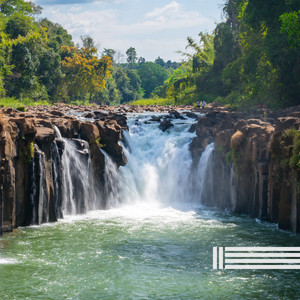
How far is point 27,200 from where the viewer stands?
64.5 ft

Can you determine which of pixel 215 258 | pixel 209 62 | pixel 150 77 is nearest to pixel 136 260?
pixel 215 258

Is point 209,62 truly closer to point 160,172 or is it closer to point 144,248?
point 160,172

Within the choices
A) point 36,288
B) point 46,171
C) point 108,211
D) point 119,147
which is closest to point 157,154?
point 119,147

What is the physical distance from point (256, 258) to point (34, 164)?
9.29 meters

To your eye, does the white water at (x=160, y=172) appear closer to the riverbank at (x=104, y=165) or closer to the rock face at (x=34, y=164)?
the riverbank at (x=104, y=165)

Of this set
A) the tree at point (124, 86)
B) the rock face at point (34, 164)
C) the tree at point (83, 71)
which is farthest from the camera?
the tree at point (124, 86)

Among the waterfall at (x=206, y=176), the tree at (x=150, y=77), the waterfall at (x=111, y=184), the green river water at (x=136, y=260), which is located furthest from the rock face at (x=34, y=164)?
the tree at (x=150, y=77)

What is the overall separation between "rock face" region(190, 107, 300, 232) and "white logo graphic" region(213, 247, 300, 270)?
2.56 metres

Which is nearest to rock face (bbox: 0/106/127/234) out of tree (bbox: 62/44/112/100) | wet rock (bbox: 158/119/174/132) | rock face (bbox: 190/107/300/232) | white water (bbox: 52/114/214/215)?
white water (bbox: 52/114/214/215)

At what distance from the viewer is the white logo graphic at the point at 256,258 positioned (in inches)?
598

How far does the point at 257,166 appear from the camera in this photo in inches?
866

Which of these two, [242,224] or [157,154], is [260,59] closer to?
[157,154]

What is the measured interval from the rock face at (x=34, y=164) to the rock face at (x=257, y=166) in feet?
21.6

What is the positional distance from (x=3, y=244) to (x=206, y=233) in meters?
7.38
